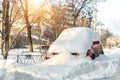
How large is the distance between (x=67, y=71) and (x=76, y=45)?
6.68 feet

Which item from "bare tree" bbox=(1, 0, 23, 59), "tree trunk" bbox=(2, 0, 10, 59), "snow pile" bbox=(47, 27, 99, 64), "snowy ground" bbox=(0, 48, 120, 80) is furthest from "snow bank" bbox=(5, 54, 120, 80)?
"bare tree" bbox=(1, 0, 23, 59)

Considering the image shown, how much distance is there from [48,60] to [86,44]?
1651mm

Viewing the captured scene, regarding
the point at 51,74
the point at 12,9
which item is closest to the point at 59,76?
the point at 51,74

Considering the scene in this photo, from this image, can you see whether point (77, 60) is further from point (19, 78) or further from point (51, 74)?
point (19, 78)

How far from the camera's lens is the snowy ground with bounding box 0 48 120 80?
436 inches

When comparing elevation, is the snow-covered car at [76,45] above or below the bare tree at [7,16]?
below

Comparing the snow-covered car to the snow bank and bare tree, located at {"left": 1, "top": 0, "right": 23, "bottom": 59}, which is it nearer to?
the snow bank

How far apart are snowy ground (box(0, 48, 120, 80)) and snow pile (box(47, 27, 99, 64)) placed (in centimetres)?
44

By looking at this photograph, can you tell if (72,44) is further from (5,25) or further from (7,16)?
(5,25)

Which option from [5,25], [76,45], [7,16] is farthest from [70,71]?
[5,25]

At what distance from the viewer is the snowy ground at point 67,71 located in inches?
436

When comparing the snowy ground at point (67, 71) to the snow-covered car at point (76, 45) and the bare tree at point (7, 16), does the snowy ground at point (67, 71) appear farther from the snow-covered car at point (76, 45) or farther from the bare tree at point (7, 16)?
the bare tree at point (7, 16)

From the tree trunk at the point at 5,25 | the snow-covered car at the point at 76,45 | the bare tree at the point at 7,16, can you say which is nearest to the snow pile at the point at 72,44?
the snow-covered car at the point at 76,45

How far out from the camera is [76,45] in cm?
A: 1320
